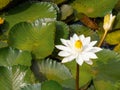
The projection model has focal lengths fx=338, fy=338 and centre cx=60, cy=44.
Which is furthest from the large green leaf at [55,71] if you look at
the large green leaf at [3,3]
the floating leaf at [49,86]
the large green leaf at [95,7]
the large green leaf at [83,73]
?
the large green leaf at [95,7]

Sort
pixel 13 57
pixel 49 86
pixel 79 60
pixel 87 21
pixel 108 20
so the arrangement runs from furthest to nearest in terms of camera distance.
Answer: pixel 87 21
pixel 108 20
pixel 13 57
pixel 49 86
pixel 79 60

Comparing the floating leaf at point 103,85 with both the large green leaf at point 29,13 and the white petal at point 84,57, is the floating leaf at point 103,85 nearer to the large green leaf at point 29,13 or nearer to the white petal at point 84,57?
the white petal at point 84,57

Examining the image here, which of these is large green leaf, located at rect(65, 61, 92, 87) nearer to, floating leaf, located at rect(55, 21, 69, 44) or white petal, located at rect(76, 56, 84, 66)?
floating leaf, located at rect(55, 21, 69, 44)

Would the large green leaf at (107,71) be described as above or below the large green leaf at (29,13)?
below

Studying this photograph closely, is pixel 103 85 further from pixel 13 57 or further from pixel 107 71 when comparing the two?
pixel 13 57

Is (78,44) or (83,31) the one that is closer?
(78,44)

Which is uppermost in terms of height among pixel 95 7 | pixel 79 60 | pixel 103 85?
pixel 79 60

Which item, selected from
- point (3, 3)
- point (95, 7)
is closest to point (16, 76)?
point (3, 3)

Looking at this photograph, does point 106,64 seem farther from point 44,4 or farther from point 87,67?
point 44,4
